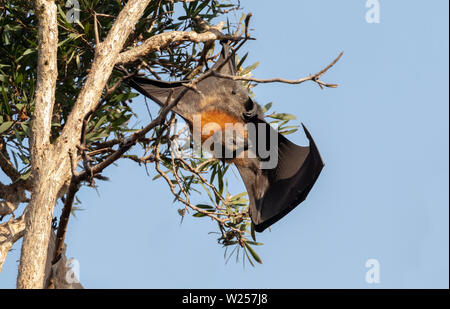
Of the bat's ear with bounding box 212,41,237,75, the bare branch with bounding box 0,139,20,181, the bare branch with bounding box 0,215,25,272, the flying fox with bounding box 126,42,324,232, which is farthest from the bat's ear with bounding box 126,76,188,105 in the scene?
the bare branch with bounding box 0,215,25,272

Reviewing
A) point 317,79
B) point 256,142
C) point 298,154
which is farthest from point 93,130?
point 317,79

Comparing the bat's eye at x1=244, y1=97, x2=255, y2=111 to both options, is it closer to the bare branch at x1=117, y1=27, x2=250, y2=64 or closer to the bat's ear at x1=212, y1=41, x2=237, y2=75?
the bat's ear at x1=212, y1=41, x2=237, y2=75

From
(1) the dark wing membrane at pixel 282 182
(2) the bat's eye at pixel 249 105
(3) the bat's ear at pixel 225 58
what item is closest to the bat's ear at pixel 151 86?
(3) the bat's ear at pixel 225 58

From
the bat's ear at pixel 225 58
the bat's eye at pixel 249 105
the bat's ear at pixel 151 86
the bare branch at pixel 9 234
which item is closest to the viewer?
the bare branch at pixel 9 234

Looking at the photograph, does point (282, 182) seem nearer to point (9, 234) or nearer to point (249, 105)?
point (249, 105)

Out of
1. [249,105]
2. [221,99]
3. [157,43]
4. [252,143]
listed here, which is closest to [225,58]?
[221,99]

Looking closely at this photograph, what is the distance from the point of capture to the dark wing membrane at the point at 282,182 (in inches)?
249

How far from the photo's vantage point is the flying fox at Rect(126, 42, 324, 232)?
6387mm

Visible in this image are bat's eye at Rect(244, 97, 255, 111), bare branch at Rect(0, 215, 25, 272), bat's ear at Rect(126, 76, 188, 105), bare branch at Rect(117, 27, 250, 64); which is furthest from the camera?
bat's eye at Rect(244, 97, 255, 111)

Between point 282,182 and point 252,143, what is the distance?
0.65m

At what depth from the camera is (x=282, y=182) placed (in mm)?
6820

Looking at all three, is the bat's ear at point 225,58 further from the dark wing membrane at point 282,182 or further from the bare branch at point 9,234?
the bare branch at point 9,234

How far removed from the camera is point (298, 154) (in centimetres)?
698
